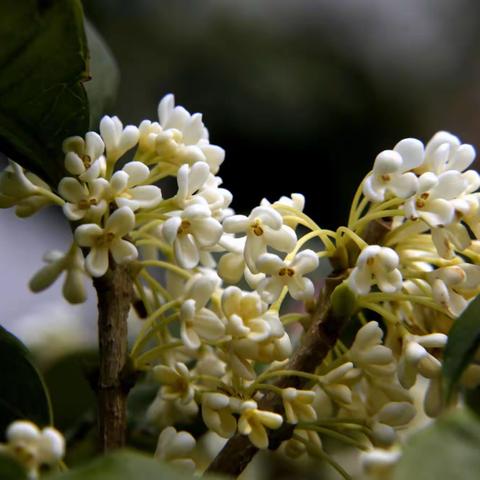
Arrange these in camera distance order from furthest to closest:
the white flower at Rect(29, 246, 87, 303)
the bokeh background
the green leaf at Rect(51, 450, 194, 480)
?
1. the bokeh background
2. the white flower at Rect(29, 246, 87, 303)
3. the green leaf at Rect(51, 450, 194, 480)

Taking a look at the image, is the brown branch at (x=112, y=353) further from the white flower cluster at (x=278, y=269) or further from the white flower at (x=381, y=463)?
the white flower at (x=381, y=463)

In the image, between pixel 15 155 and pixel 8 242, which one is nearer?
pixel 15 155

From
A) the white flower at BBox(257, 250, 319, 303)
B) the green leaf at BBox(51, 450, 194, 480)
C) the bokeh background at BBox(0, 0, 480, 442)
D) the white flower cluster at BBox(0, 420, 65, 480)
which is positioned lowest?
the bokeh background at BBox(0, 0, 480, 442)

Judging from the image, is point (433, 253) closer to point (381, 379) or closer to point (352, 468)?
point (381, 379)

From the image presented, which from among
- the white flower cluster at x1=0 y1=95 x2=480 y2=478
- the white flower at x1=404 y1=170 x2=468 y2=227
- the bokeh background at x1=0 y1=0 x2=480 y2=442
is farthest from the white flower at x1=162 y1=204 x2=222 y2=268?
the bokeh background at x1=0 y1=0 x2=480 y2=442

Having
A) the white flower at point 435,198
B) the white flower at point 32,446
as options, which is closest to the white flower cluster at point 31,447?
the white flower at point 32,446

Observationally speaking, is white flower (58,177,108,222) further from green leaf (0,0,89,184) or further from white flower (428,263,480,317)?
white flower (428,263,480,317)

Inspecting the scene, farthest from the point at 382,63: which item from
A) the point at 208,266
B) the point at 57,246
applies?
the point at 208,266

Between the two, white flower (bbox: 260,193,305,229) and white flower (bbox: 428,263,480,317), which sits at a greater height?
white flower (bbox: 260,193,305,229)
